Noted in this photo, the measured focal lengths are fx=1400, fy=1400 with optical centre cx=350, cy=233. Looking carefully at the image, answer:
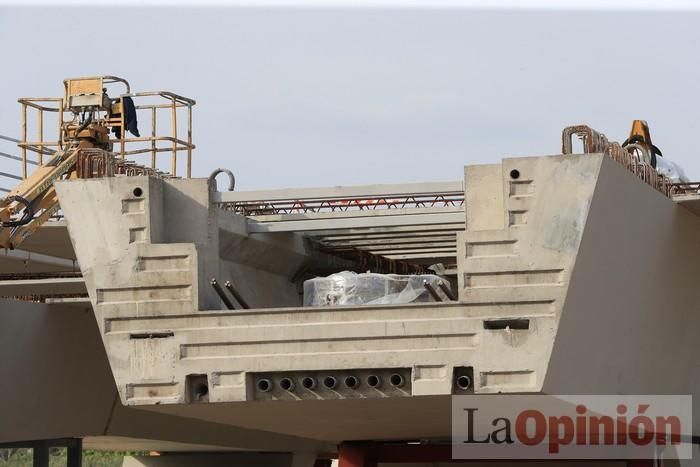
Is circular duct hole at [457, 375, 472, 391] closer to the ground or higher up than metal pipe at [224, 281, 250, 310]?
closer to the ground

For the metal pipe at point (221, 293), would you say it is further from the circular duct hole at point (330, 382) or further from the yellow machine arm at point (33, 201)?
the yellow machine arm at point (33, 201)

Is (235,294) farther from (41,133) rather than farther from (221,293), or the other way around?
(41,133)

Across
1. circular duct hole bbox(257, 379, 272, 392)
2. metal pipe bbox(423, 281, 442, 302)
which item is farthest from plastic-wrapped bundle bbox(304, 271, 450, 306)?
circular duct hole bbox(257, 379, 272, 392)

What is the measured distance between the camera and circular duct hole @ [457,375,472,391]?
55.2 feet

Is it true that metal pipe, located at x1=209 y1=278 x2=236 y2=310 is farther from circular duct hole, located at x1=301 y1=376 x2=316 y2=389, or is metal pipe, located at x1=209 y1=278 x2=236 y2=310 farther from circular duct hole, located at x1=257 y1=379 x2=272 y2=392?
circular duct hole, located at x1=301 y1=376 x2=316 y2=389

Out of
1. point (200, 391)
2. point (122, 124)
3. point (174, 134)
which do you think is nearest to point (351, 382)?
point (200, 391)

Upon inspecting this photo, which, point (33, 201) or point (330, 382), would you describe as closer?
point (330, 382)

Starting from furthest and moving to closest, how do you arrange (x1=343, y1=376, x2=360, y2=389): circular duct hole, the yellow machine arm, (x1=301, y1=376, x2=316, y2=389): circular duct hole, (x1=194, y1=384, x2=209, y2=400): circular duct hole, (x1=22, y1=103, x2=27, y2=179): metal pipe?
1. (x1=22, y1=103, x2=27, y2=179): metal pipe
2. the yellow machine arm
3. (x1=194, y1=384, x2=209, y2=400): circular duct hole
4. (x1=301, y1=376, x2=316, y2=389): circular duct hole
5. (x1=343, y1=376, x2=360, y2=389): circular duct hole

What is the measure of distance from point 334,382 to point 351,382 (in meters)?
0.21

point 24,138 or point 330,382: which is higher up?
point 24,138

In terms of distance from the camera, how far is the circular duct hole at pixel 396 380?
17109 mm

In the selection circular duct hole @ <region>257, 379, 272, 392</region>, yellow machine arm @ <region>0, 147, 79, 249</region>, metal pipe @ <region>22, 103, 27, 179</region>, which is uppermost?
metal pipe @ <region>22, 103, 27, 179</region>

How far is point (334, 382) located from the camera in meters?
17.3

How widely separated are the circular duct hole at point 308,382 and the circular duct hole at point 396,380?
38.3 inches
